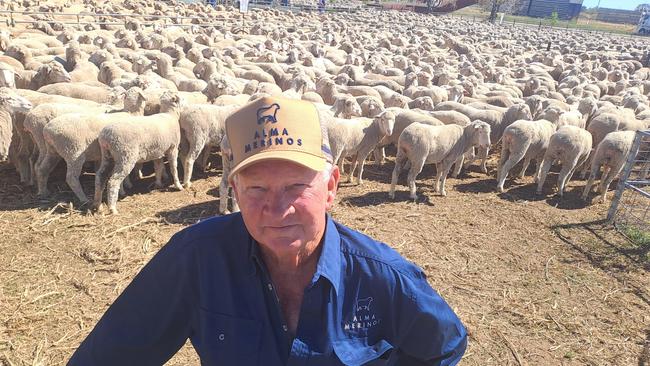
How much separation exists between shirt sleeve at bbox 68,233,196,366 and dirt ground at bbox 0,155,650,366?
2.60m

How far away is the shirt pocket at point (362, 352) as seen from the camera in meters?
1.82

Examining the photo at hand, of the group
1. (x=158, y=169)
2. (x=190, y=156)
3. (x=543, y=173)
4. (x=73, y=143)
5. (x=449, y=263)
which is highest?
(x=73, y=143)

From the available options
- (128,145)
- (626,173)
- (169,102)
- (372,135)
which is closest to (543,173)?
(626,173)

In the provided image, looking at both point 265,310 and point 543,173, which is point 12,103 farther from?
point 543,173


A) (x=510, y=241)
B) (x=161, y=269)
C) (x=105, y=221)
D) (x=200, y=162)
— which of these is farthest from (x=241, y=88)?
(x=161, y=269)

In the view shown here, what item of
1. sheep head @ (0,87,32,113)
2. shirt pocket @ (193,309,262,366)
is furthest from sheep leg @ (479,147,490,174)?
shirt pocket @ (193,309,262,366)

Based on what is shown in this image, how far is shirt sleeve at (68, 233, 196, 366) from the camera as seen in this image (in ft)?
6.20

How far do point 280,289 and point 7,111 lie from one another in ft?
23.4

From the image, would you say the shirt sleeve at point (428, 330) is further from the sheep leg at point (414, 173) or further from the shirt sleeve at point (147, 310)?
the sheep leg at point (414, 173)

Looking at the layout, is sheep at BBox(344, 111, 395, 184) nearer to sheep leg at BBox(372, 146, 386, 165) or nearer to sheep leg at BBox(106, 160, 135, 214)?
sheep leg at BBox(372, 146, 386, 165)

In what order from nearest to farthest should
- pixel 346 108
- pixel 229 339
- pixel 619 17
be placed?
pixel 229 339 < pixel 346 108 < pixel 619 17

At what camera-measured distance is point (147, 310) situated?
74.9 inches

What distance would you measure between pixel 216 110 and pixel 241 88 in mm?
3235

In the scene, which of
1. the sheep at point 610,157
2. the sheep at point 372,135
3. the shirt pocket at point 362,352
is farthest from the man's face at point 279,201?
the sheep at point 610,157
